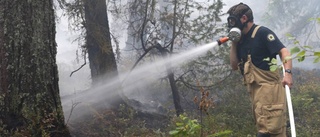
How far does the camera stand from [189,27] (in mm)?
7828

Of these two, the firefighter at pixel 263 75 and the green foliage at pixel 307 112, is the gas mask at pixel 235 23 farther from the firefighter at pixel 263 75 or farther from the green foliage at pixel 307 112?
the green foliage at pixel 307 112

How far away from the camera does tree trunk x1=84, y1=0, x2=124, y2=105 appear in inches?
289

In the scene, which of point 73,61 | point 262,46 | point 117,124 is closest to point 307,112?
point 262,46

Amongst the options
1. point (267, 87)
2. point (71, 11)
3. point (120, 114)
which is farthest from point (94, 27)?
point (267, 87)

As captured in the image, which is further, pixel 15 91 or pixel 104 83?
pixel 104 83

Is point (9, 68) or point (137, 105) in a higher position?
point (9, 68)

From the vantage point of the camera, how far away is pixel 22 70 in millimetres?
3523

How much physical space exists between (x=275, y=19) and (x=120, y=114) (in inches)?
765

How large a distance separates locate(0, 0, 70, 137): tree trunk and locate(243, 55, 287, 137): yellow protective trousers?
7.72ft

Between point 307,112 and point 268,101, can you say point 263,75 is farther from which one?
point 307,112

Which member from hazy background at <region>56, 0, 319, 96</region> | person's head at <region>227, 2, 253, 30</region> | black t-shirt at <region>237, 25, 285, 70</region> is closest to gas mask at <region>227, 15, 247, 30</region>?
person's head at <region>227, 2, 253, 30</region>

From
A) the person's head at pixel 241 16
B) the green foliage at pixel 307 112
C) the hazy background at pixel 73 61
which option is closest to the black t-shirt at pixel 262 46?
the person's head at pixel 241 16

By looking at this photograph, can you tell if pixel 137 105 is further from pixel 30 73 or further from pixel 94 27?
pixel 30 73

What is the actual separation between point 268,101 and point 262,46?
0.67m
